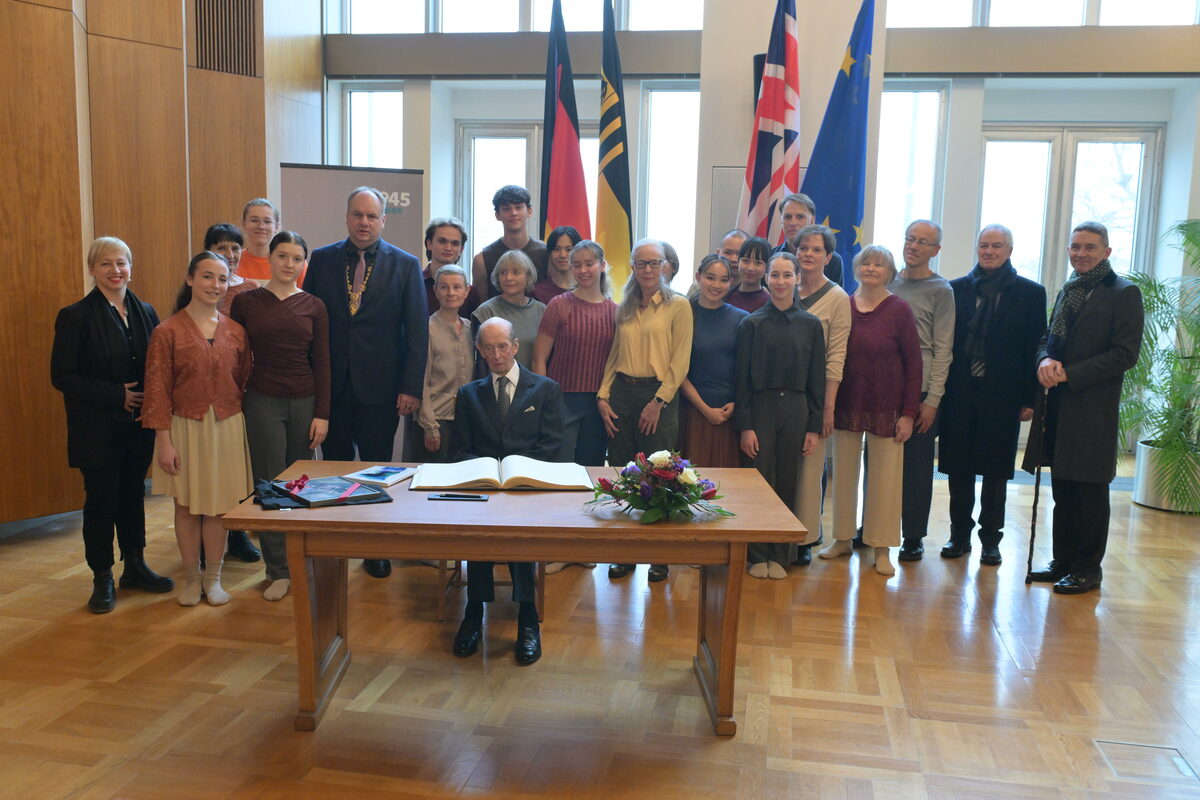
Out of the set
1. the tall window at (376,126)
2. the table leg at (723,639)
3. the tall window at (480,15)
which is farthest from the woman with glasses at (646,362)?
the tall window at (480,15)

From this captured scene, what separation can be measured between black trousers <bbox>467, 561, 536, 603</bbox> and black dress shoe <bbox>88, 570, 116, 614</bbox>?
4.98 feet

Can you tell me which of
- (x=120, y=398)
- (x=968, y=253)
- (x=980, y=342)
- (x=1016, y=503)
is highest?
(x=968, y=253)

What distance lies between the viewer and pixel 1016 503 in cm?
577

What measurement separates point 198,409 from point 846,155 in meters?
4.04

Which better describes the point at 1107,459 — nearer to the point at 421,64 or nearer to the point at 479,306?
the point at 479,306

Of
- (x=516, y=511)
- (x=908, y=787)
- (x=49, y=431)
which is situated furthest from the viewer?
(x=49, y=431)

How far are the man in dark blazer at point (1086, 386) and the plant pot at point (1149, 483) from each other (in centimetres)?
188

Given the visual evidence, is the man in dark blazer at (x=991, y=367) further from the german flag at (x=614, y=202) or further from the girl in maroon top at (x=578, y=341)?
the german flag at (x=614, y=202)

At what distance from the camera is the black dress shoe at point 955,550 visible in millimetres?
4590

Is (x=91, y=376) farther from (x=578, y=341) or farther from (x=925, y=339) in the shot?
(x=925, y=339)

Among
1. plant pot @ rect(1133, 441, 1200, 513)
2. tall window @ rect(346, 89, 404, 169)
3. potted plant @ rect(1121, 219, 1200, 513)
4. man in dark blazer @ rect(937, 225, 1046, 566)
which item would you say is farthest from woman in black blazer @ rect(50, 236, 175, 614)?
plant pot @ rect(1133, 441, 1200, 513)

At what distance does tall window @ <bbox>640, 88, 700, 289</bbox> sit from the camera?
24.2ft

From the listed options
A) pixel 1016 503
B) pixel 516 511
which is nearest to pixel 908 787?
pixel 516 511

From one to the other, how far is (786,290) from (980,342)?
3.68 feet
